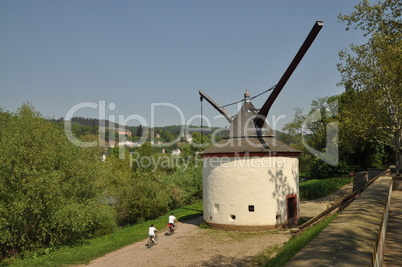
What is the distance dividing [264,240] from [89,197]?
12.4 meters

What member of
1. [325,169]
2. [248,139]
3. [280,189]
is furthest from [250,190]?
[325,169]

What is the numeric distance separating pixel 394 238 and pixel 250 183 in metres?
9.69

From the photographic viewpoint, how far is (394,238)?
29.0ft

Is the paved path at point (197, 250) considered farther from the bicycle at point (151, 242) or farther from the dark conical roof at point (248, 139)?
the dark conical roof at point (248, 139)

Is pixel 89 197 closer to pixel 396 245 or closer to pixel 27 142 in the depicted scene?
pixel 27 142

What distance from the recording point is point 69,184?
63.6ft

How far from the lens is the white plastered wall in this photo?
18.0 metres

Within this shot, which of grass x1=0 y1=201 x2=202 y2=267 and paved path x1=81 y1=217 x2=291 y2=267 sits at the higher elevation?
paved path x1=81 y1=217 x2=291 y2=267

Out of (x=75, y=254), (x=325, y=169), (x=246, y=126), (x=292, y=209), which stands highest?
(x=246, y=126)

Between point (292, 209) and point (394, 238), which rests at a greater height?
point (394, 238)

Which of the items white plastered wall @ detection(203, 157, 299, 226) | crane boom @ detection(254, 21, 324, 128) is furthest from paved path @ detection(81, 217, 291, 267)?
crane boom @ detection(254, 21, 324, 128)

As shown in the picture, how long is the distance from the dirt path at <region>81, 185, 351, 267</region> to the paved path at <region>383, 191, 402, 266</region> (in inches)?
206

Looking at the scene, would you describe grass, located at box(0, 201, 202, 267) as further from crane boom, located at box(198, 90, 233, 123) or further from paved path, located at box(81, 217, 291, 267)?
crane boom, located at box(198, 90, 233, 123)

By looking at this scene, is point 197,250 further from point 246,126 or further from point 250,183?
point 246,126
